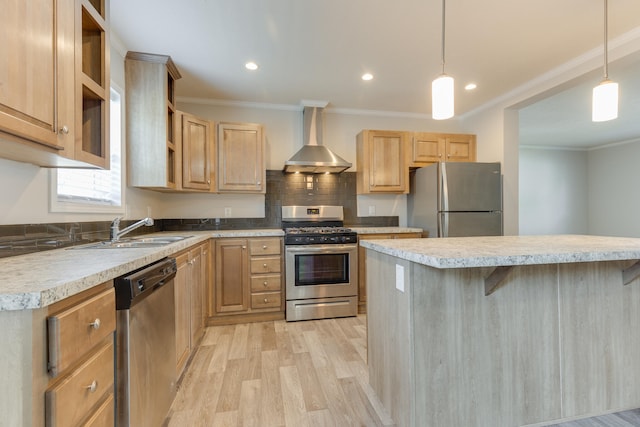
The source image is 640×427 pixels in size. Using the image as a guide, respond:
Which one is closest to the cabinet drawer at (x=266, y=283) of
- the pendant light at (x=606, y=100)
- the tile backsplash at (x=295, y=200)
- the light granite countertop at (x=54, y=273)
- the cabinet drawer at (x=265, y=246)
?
the cabinet drawer at (x=265, y=246)

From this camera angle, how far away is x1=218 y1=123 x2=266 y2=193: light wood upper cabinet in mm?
3289

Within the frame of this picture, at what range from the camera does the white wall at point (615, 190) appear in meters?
6.13

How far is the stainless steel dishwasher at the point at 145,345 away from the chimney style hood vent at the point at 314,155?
2.13m

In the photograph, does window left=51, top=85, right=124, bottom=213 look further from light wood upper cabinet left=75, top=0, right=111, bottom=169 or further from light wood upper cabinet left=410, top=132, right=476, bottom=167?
light wood upper cabinet left=410, top=132, right=476, bottom=167

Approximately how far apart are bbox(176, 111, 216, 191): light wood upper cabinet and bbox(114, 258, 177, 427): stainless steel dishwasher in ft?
5.39

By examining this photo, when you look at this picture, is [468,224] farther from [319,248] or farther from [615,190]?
[615,190]

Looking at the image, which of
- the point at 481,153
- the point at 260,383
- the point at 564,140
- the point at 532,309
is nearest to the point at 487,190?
the point at 481,153

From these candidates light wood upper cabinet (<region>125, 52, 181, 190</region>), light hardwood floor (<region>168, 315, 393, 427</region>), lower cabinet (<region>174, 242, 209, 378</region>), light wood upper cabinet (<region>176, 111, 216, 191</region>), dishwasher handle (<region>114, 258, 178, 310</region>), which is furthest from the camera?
light wood upper cabinet (<region>176, 111, 216, 191</region>)

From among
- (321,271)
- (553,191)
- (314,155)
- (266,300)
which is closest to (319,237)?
(321,271)

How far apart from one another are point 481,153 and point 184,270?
388 centimetres

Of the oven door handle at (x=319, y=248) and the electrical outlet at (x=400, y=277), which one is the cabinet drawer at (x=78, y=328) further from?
the oven door handle at (x=319, y=248)

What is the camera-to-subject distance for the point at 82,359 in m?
0.91

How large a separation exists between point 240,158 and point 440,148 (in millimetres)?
2628

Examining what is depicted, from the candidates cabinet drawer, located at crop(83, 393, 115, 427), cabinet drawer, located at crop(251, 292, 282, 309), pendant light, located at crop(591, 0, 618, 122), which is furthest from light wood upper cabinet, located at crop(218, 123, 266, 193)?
pendant light, located at crop(591, 0, 618, 122)
